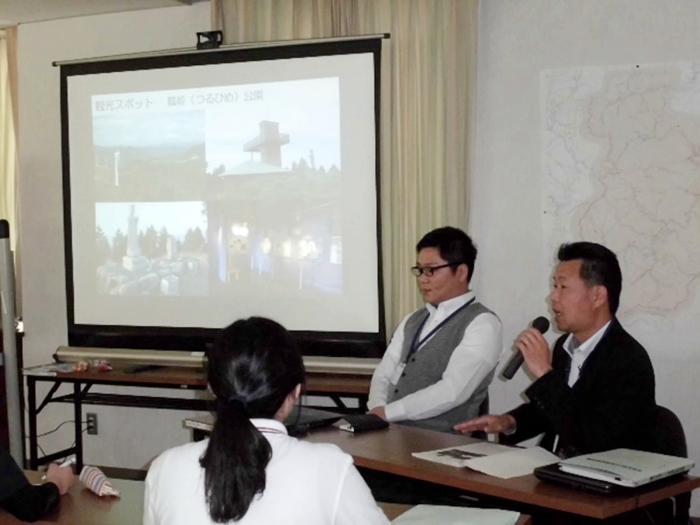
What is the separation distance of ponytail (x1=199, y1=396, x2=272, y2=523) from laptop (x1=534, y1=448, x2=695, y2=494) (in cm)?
97

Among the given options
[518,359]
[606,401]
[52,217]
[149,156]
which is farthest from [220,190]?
[606,401]

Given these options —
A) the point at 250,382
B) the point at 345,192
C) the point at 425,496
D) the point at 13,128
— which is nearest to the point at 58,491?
the point at 250,382

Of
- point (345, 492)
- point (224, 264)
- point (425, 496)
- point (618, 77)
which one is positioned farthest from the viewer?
point (224, 264)

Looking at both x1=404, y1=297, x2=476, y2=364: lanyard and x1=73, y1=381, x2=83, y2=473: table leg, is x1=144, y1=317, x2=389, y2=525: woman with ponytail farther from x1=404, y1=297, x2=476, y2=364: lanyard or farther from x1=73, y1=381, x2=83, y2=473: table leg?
x1=73, y1=381, x2=83, y2=473: table leg

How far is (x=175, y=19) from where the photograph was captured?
16.4 ft

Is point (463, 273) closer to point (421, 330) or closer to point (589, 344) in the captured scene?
point (421, 330)

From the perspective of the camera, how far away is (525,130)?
4.23 m

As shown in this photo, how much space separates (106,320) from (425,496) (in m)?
2.61

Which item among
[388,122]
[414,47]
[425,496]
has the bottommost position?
[425,496]

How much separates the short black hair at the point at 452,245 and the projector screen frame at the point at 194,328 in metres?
0.67

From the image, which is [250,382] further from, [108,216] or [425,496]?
[108,216]

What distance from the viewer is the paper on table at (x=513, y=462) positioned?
7.91ft

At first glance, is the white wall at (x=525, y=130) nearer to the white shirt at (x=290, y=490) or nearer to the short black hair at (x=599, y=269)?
the short black hair at (x=599, y=269)

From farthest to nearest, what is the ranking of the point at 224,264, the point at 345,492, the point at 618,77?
the point at 224,264 < the point at 618,77 < the point at 345,492
